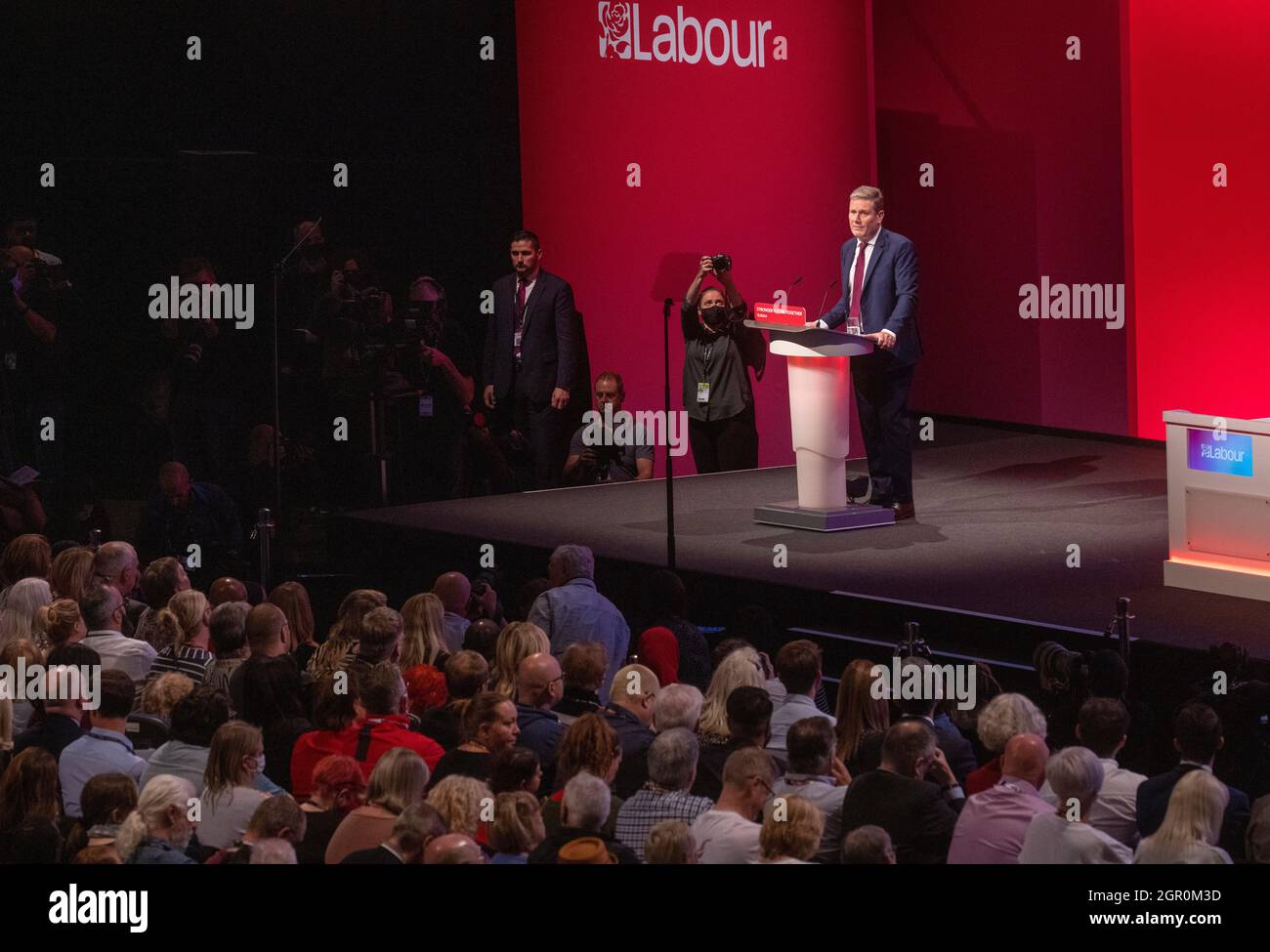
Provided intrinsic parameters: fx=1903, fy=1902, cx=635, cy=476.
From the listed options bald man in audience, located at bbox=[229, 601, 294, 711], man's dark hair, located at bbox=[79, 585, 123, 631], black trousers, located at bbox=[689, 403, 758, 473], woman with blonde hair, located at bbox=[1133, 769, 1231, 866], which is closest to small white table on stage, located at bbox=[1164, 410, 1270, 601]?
woman with blonde hair, located at bbox=[1133, 769, 1231, 866]

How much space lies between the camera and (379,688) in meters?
5.12

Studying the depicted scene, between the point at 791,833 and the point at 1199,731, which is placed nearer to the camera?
the point at 791,833

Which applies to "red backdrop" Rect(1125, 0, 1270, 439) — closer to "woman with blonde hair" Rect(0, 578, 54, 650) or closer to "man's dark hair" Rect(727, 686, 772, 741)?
"man's dark hair" Rect(727, 686, 772, 741)

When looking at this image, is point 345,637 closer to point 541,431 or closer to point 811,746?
point 811,746

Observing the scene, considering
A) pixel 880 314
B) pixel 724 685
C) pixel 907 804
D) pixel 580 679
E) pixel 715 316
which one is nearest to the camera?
pixel 907 804

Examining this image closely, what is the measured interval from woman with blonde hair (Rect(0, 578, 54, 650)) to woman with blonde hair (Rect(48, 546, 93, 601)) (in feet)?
0.65

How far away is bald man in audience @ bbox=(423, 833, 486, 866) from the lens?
400 centimetres

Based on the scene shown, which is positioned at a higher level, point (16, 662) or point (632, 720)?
point (16, 662)

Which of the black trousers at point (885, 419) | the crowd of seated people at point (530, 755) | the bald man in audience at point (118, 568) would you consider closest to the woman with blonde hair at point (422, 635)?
the crowd of seated people at point (530, 755)

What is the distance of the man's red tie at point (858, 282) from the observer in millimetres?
7949

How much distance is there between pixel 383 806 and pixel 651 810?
634 mm

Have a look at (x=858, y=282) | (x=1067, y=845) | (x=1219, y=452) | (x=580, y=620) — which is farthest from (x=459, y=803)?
(x=858, y=282)

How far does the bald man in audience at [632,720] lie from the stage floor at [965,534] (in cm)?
175

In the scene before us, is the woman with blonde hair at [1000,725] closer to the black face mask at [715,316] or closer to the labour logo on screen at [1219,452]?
the labour logo on screen at [1219,452]
